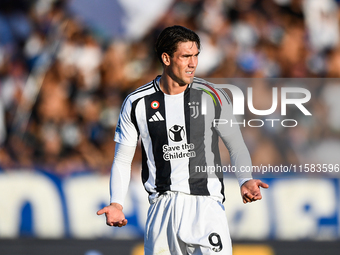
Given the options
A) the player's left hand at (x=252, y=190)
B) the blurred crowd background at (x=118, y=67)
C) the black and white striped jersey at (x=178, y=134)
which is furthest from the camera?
the blurred crowd background at (x=118, y=67)

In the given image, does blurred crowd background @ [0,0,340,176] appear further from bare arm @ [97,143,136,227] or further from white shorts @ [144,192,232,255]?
white shorts @ [144,192,232,255]

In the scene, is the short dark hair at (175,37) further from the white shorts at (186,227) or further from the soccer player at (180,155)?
the white shorts at (186,227)

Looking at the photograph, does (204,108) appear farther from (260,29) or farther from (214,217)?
(260,29)

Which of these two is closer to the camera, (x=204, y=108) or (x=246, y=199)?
(x=246, y=199)

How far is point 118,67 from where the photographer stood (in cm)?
434

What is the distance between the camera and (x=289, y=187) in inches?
162

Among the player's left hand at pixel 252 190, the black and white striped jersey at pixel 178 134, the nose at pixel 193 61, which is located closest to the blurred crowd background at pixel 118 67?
the black and white striped jersey at pixel 178 134

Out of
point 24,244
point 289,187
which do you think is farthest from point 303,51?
point 24,244

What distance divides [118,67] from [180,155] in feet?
6.83

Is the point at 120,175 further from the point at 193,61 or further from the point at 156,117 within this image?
the point at 193,61

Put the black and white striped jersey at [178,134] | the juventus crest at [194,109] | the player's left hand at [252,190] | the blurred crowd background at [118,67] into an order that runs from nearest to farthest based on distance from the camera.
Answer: the player's left hand at [252,190] < the black and white striped jersey at [178,134] < the juventus crest at [194,109] < the blurred crowd background at [118,67]

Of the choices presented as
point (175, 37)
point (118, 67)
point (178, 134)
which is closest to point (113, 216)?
point (178, 134)

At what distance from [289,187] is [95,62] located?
2.15 m

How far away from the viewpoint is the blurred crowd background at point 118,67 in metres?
4.10
